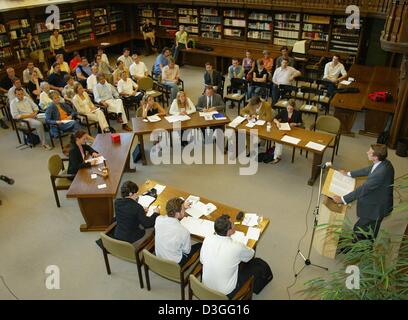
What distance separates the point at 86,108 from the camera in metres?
7.80

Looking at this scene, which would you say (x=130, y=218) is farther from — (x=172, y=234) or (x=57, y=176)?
(x=57, y=176)

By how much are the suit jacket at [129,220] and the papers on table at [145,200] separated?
1.09 ft

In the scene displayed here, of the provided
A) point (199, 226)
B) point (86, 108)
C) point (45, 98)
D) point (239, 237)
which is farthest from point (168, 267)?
point (45, 98)

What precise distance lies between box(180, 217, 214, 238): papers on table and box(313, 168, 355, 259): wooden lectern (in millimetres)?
1344

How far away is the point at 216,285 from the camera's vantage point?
357cm

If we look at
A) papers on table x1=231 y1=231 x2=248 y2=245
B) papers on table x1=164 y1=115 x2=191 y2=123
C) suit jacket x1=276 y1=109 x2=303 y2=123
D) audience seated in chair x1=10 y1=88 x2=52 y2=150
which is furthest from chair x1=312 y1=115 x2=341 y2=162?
audience seated in chair x1=10 y1=88 x2=52 y2=150

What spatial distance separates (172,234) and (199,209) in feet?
2.68

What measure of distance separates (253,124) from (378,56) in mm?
5898

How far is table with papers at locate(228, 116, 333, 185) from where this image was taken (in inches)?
237

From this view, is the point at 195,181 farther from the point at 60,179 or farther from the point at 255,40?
the point at 255,40

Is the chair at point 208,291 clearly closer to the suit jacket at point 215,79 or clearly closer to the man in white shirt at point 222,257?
the man in white shirt at point 222,257

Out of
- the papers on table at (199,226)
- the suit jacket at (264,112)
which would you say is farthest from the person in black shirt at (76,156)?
the suit jacket at (264,112)
